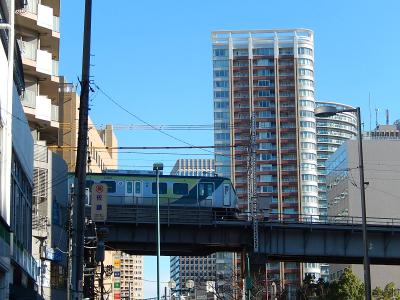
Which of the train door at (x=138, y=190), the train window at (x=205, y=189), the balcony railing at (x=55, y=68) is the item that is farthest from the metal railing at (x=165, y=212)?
the balcony railing at (x=55, y=68)

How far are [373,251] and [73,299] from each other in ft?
147

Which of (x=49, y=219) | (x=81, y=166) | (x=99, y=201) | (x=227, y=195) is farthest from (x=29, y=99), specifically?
(x=81, y=166)

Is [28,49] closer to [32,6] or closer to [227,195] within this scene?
[32,6]

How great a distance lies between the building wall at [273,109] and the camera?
179 metres

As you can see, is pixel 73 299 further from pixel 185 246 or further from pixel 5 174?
pixel 185 246

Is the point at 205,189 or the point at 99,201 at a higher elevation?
the point at 205,189

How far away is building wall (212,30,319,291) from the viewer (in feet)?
587

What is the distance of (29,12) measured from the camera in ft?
169

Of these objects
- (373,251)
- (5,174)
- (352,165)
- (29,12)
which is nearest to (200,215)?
(373,251)

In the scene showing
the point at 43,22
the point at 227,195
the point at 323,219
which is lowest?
the point at 227,195

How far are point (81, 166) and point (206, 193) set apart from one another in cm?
4374

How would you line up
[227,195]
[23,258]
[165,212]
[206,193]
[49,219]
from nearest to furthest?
[23,258] < [49,219] < [165,212] < [206,193] < [227,195]

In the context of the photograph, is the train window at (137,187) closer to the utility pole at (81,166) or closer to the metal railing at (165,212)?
the metal railing at (165,212)

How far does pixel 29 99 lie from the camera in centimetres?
5162
